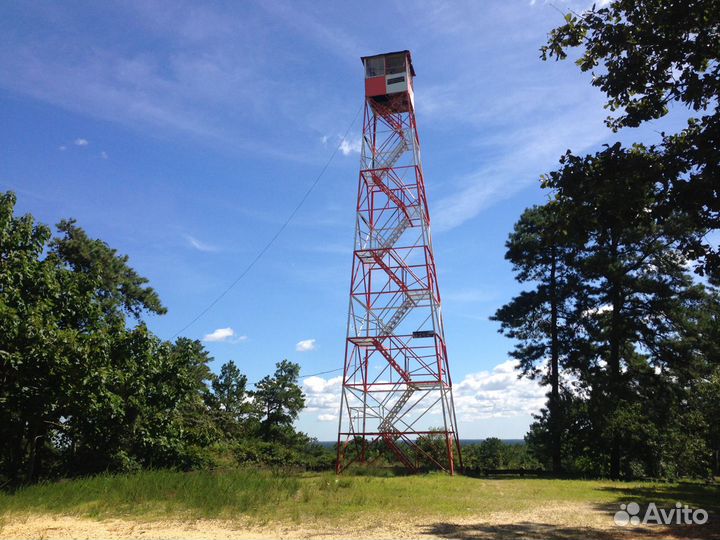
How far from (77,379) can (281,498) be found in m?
6.69

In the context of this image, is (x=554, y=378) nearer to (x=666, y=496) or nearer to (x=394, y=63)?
(x=666, y=496)

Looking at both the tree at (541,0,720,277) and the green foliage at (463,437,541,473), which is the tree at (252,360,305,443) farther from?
the tree at (541,0,720,277)

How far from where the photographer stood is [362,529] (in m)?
10.9

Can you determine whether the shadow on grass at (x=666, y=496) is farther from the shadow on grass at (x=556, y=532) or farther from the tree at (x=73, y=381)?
the tree at (x=73, y=381)

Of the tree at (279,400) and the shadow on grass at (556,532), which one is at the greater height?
the tree at (279,400)

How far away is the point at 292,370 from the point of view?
46.6 m

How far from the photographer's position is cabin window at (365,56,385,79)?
26000mm

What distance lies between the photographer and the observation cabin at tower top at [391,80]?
83.0ft

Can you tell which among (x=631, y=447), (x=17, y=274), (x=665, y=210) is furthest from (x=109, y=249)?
(x=631, y=447)

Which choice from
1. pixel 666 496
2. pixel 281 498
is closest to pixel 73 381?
pixel 281 498

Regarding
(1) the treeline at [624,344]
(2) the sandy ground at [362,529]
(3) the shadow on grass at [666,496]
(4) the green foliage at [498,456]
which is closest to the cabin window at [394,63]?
(1) the treeline at [624,344]

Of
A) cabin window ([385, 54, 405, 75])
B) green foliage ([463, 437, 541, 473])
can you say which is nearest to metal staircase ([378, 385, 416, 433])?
cabin window ([385, 54, 405, 75])

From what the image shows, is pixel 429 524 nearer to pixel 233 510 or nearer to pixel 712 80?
pixel 233 510

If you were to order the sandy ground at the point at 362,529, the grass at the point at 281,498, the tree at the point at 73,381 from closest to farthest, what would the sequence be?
the sandy ground at the point at 362,529 < the grass at the point at 281,498 < the tree at the point at 73,381
